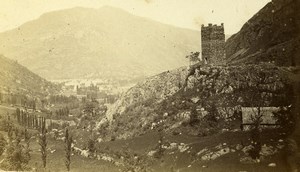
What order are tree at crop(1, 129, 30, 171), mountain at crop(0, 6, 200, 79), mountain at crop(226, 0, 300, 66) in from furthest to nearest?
mountain at crop(0, 6, 200, 79)
mountain at crop(226, 0, 300, 66)
tree at crop(1, 129, 30, 171)

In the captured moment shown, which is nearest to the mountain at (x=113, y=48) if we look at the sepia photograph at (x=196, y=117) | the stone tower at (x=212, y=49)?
the sepia photograph at (x=196, y=117)

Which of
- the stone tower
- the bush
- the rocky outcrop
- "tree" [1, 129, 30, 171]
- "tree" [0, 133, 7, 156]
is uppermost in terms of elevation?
the stone tower

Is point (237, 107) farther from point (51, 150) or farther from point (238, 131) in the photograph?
point (51, 150)

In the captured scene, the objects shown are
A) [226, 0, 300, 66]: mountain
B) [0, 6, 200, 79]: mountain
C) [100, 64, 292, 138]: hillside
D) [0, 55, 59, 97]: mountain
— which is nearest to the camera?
[100, 64, 292, 138]: hillside

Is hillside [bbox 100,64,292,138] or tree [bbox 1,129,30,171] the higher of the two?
hillside [bbox 100,64,292,138]

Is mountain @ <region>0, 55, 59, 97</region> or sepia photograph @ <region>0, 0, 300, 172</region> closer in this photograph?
sepia photograph @ <region>0, 0, 300, 172</region>

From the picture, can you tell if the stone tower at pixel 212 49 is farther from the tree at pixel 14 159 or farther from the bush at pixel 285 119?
the tree at pixel 14 159

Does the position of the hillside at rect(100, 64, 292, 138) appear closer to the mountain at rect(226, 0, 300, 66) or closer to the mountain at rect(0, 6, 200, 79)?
the mountain at rect(226, 0, 300, 66)

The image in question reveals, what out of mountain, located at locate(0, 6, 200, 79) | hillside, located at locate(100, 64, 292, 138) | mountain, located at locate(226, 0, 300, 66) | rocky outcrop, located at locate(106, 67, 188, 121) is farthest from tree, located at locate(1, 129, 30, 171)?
mountain, located at locate(0, 6, 200, 79)
